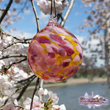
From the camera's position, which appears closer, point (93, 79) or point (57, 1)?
point (57, 1)

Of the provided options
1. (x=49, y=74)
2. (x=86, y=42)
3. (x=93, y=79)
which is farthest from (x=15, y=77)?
(x=93, y=79)

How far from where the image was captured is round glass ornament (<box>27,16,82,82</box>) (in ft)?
1.72

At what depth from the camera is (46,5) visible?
948 millimetres

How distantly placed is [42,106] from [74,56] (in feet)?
1.10

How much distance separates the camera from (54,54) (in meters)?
0.52

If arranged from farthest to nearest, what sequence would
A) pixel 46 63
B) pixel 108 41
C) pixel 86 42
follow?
pixel 86 42 < pixel 108 41 < pixel 46 63

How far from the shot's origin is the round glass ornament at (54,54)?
52 centimetres

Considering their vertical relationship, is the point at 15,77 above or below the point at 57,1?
below

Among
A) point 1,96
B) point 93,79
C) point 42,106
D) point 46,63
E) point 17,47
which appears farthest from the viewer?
point 93,79

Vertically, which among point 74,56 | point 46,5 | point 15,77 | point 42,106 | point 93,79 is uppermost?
point 46,5

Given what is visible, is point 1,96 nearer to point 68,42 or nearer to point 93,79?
point 68,42

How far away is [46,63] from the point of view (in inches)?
21.0

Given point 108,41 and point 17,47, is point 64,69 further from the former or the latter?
point 108,41

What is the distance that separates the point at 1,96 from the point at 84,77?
18.9 m
